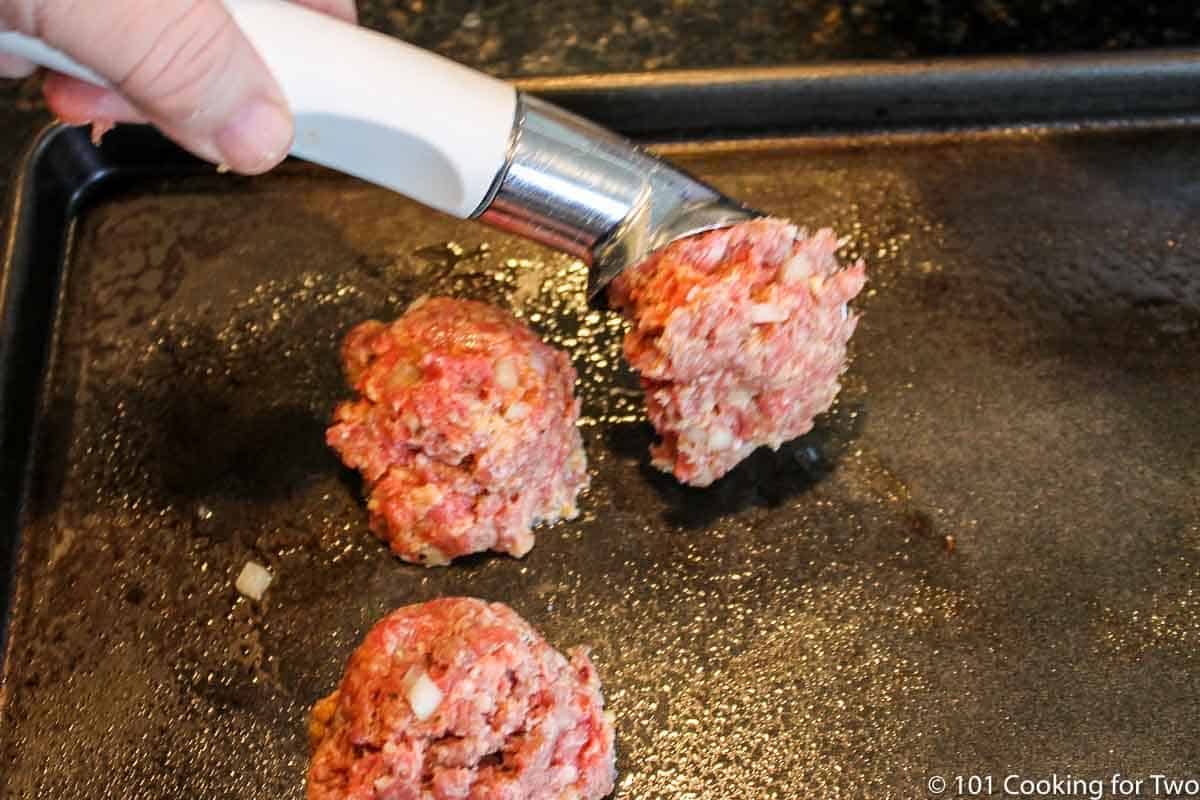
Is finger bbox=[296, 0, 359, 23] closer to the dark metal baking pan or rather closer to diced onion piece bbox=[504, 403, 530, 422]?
the dark metal baking pan

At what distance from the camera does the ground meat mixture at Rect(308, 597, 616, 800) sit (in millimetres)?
1547

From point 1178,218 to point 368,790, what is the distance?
2.04 m

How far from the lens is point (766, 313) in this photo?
5.50ft

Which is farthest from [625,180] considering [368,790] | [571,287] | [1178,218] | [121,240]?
[1178,218]

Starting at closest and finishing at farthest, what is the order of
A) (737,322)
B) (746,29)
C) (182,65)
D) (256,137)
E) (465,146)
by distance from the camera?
1. (182,65)
2. (256,137)
3. (465,146)
4. (737,322)
5. (746,29)

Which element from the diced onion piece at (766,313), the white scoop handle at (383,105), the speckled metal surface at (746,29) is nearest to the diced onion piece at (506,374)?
the white scoop handle at (383,105)

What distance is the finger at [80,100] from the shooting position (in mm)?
1563

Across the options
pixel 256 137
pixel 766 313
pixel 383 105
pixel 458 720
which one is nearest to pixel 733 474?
pixel 766 313

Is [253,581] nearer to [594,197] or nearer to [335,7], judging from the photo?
[594,197]

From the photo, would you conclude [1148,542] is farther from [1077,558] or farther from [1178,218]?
[1178,218]

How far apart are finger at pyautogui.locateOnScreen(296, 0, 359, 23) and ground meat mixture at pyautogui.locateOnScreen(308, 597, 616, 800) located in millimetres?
1044

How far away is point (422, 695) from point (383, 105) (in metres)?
0.90

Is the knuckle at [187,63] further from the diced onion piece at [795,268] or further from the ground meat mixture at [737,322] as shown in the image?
the diced onion piece at [795,268]

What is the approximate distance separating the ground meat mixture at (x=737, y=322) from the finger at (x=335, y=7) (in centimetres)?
68
